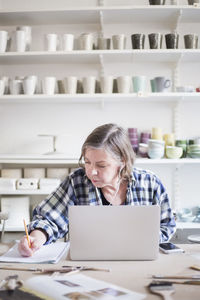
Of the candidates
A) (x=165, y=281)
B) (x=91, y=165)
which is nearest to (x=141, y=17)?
(x=91, y=165)

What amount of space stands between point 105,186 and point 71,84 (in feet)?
4.18

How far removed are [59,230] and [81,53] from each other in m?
1.51

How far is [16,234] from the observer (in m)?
2.98

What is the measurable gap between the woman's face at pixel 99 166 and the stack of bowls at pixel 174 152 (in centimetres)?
124

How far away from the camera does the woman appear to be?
65.3 inches

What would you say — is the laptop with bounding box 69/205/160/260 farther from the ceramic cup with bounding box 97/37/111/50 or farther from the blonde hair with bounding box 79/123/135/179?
the ceramic cup with bounding box 97/37/111/50

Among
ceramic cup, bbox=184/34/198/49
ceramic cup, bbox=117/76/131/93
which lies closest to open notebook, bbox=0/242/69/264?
ceramic cup, bbox=117/76/131/93

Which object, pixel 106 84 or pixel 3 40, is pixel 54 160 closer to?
pixel 106 84

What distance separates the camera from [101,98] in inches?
116

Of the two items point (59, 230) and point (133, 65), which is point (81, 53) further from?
point (59, 230)

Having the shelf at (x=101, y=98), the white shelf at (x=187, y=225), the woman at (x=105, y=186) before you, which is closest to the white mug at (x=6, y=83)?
the shelf at (x=101, y=98)

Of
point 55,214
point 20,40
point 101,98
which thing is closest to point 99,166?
point 55,214

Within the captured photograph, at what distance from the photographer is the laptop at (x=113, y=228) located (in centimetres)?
129

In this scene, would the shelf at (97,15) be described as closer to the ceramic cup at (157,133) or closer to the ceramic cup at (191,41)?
the ceramic cup at (191,41)
